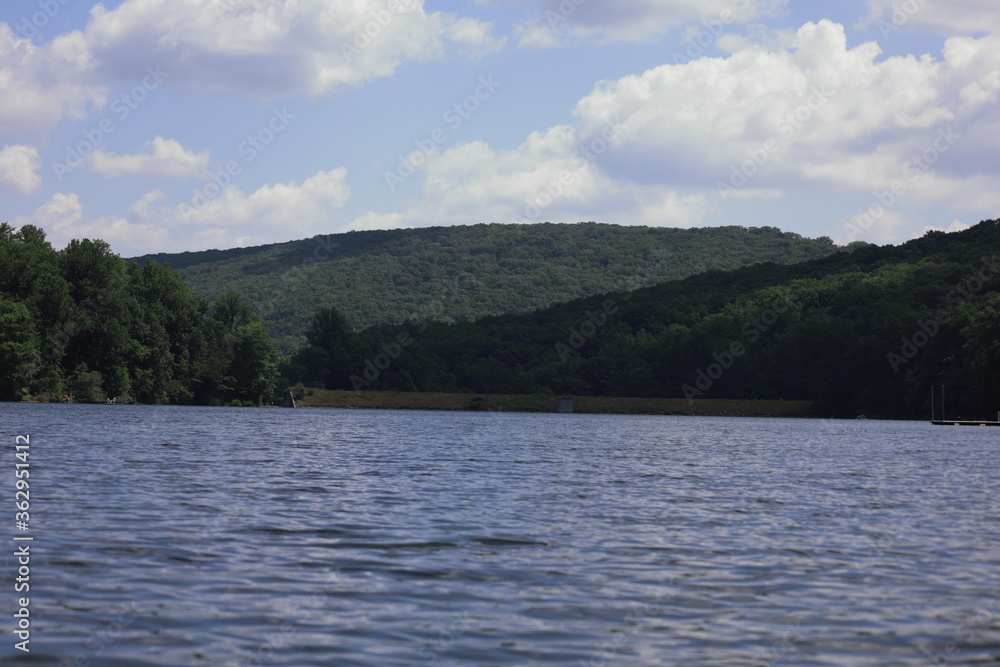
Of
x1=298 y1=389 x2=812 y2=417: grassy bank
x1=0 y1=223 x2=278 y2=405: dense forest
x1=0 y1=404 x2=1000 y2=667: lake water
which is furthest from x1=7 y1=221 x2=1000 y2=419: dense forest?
x1=0 y1=404 x2=1000 y2=667: lake water

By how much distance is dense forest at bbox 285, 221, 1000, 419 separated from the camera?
12244 cm

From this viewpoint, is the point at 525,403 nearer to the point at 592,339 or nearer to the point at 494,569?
the point at 592,339

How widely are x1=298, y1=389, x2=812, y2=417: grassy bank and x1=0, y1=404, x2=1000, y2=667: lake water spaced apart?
122m

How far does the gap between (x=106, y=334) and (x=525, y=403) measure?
74.1m

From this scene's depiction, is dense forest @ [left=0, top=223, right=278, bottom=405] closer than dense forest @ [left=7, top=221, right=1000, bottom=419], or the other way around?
dense forest @ [left=0, top=223, right=278, bottom=405]

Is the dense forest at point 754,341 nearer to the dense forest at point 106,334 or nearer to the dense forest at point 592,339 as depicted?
the dense forest at point 592,339

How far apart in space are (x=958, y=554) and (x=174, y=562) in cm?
1192

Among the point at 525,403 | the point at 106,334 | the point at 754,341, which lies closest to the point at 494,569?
the point at 106,334

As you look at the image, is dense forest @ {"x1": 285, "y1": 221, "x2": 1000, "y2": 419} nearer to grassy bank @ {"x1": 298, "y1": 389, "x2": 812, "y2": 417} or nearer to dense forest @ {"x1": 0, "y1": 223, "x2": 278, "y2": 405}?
grassy bank @ {"x1": 298, "y1": 389, "x2": 812, "y2": 417}

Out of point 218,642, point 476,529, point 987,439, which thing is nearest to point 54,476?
point 476,529

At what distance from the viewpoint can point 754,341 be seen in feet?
515

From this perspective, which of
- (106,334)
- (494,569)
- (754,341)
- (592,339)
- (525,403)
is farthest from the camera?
(592,339)

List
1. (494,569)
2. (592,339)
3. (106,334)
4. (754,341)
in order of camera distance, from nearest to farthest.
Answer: (494,569)
(106,334)
(754,341)
(592,339)

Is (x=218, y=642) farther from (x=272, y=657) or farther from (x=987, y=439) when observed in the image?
(x=987, y=439)
